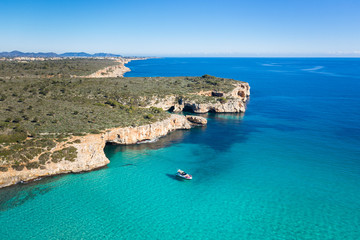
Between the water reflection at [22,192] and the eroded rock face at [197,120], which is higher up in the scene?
→ the eroded rock face at [197,120]

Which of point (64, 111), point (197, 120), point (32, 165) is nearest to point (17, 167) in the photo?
point (32, 165)

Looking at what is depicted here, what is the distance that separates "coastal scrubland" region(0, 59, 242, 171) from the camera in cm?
3300

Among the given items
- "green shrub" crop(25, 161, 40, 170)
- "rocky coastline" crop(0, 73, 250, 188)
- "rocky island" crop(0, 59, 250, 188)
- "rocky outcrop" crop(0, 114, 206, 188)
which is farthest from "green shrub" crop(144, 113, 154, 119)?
"green shrub" crop(25, 161, 40, 170)

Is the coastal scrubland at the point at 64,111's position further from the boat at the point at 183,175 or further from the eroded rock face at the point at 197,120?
the boat at the point at 183,175

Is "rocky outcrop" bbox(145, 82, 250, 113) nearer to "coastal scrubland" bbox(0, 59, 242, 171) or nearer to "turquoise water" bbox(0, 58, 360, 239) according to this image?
"coastal scrubland" bbox(0, 59, 242, 171)

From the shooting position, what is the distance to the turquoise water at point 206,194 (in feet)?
77.4

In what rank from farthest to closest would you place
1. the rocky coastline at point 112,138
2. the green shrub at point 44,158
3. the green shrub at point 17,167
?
the green shrub at point 44,158 → the rocky coastline at point 112,138 → the green shrub at point 17,167

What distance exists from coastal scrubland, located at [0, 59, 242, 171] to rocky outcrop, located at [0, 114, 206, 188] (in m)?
0.80

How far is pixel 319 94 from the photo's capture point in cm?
10069

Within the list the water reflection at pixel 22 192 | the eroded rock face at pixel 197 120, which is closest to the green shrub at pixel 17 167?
the water reflection at pixel 22 192

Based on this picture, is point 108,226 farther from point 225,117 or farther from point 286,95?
point 286,95

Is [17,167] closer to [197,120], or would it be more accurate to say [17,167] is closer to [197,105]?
[197,120]

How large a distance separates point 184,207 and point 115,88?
58.4m

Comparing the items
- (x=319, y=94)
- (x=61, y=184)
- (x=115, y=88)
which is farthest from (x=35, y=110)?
(x=319, y=94)
